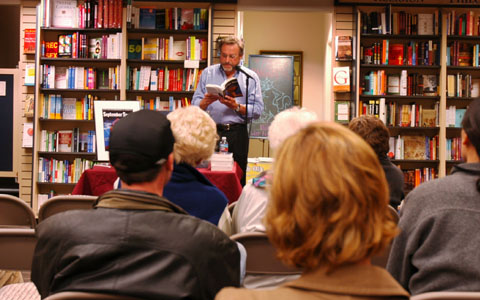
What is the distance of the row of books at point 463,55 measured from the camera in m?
6.27

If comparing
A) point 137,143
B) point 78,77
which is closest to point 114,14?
point 78,77

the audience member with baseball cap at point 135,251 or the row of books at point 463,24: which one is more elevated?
the row of books at point 463,24

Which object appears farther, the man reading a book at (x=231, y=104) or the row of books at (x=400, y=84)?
the row of books at (x=400, y=84)

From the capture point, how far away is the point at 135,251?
45.8 inches

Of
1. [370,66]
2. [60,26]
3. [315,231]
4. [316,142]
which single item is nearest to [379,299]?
[315,231]

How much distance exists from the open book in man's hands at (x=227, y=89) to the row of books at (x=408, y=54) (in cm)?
259

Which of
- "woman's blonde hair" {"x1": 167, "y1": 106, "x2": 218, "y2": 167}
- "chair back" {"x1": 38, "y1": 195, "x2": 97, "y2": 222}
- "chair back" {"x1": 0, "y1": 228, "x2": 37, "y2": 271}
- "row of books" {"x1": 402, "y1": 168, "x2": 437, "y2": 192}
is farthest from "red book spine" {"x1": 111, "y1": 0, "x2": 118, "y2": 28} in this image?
"chair back" {"x1": 0, "y1": 228, "x2": 37, "y2": 271}

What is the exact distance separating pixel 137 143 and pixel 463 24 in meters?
5.99

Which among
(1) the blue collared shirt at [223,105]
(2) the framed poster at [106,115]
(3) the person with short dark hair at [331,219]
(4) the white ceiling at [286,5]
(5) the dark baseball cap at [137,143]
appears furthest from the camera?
(4) the white ceiling at [286,5]

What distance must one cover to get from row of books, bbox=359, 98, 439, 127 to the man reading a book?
80.5 inches

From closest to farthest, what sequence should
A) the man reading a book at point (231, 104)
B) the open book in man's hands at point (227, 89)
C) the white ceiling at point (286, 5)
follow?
the open book in man's hands at point (227, 89) → the man reading a book at point (231, 104) → the white ceiling at point (286, 5)

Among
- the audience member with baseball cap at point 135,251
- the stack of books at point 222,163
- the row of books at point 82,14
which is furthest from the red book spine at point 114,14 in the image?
the audience member with baseball cap at point 135,251

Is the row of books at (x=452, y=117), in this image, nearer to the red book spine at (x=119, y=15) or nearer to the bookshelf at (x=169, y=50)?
the bookshelf at (x=169, y=50)

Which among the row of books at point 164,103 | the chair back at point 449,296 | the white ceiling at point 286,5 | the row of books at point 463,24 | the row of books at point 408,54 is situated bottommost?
the chair back at point 449,296
